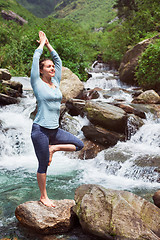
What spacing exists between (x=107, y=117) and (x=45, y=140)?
5250mm

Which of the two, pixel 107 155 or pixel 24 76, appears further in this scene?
pixel 24 76

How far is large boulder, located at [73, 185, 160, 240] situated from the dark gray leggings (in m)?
0.84

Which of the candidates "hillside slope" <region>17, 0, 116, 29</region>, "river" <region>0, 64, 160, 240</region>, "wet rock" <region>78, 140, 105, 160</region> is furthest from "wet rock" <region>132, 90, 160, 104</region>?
"hillside slope" <region>17, 0, 116, 29</region>

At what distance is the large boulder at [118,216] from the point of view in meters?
3.23

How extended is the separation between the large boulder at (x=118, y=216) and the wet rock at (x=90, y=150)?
4.30m

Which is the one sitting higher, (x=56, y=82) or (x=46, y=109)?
Result: (x=56, y=82)

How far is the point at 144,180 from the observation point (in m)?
6.28

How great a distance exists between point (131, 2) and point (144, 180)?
25261 millimetres

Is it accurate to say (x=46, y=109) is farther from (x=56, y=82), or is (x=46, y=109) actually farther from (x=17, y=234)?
(x=17, y=234)

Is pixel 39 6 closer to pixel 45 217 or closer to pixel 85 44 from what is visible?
pixel 85 44

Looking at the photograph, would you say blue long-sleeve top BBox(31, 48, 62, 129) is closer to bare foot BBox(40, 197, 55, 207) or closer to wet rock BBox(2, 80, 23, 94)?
bare foot BBox(40, 197, 55, 207)

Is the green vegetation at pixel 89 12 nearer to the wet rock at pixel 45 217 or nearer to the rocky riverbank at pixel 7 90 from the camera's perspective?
the rocky riverbank at pixel 7 90

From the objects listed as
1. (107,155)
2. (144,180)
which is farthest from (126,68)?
(144,180)

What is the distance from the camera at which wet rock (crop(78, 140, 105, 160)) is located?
320 inches
